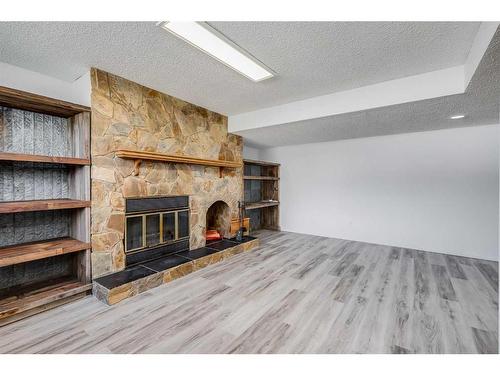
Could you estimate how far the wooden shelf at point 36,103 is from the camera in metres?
1.90

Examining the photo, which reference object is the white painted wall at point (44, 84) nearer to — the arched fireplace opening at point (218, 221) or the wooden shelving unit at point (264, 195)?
the arched fireplace opening at point (218, 221)

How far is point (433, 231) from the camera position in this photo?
12.6 ft

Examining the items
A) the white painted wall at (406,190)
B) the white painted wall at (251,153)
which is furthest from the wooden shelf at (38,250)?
the white painted wall at (406,190)

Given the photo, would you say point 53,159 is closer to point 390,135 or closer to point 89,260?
point 89,260

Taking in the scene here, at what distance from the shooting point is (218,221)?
14.0ft

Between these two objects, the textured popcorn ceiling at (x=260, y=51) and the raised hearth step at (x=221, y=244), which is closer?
the textured popcorn ceiling at (x=260, y=51)

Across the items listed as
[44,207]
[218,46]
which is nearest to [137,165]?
[44,207]

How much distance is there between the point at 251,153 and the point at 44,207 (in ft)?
13.9

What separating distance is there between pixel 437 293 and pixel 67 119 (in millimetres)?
4410

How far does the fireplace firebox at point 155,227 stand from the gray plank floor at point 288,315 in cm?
56

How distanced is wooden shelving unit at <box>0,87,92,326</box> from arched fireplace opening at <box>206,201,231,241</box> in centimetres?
194

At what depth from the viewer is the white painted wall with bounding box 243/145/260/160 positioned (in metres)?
5.47

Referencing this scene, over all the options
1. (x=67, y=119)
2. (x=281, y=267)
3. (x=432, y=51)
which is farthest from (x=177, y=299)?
(x=432, y=51)

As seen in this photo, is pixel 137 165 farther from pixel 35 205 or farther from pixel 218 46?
pixel 218 46
